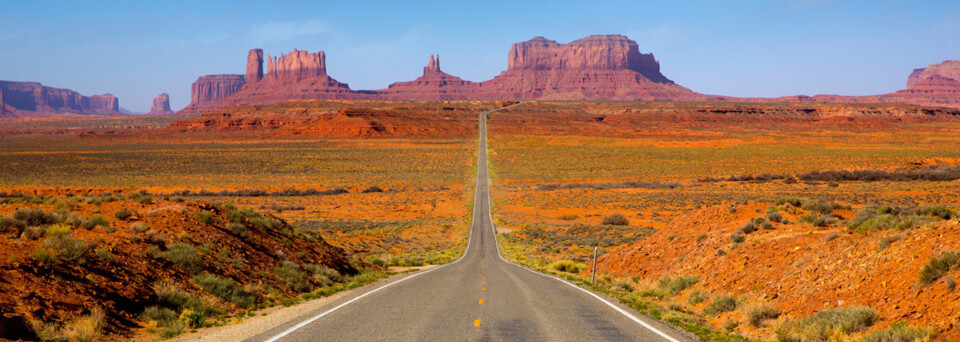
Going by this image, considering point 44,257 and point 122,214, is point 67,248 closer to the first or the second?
point 44,257

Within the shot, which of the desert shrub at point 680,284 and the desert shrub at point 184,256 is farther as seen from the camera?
the desert shrub at point 680,284

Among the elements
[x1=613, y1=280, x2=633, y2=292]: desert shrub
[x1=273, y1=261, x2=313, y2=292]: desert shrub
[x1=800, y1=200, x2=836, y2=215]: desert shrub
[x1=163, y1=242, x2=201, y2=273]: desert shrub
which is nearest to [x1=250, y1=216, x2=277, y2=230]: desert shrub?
[x1=273, y1=261, x2=313, y2=292]: desert shrub

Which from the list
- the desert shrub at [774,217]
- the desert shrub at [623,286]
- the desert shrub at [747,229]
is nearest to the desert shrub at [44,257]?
the desert shrub at [623,286]

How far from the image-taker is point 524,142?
117 metres

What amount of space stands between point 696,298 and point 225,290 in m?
9.45

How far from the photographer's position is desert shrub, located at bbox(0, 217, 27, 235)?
9953mm

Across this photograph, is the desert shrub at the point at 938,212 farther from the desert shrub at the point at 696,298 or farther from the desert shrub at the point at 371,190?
the desert shrub at the point at 371,190

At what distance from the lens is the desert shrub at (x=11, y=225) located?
9.95 metres

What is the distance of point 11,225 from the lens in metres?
10.1

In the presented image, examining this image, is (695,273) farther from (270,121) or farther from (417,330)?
(270,121)

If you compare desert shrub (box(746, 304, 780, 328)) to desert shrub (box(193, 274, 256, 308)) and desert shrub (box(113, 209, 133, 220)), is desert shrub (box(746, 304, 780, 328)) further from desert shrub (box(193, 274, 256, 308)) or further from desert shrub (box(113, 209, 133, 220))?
desert shrub (box(113, 209, 133, 220))

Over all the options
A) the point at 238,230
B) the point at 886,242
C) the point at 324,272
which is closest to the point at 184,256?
the point at 238,230

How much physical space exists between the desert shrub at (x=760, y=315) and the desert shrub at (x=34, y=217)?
13123 mm

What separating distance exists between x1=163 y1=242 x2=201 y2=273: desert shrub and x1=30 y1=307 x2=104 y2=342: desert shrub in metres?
3.41
